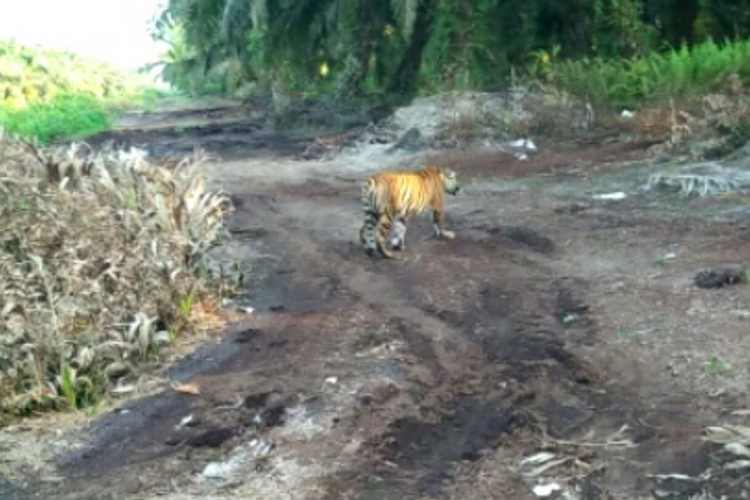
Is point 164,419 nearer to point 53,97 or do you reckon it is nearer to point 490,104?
point 490,104

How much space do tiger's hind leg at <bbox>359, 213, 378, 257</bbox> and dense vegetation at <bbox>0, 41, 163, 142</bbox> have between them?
1580 cm

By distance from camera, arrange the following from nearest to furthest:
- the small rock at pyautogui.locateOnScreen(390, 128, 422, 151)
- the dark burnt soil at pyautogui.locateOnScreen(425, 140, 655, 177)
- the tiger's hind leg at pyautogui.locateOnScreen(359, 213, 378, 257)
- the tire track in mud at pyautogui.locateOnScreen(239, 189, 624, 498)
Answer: the tire track in mud at pyautogui.locateOnScreen(239, 189, 624, 498)
the tiger's hind leg at pyautogui.locateOnScreen(359, 213, 378, 257)
the dark burnt soil at pyautogui.locateOnScreen(425, 140, 655, 177)
the small rock at pyautogui.locateOnScreen(390, 128, 422, 151)

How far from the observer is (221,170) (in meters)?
18.9

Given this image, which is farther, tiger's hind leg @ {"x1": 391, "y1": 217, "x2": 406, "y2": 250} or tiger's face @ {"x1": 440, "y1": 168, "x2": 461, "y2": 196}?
tiger's face @ {"x1": 440, "y1": 168, "x2": 461, "y2": 196}

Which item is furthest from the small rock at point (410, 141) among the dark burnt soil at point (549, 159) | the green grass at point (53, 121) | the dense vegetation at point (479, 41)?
the green grass at point (53, 121)

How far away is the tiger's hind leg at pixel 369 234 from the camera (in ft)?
34.7

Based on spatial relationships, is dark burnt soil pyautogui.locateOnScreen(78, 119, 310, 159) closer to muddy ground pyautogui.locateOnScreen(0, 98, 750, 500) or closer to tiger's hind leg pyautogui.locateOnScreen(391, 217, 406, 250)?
tiger's hind leg pyautogui.locateOnScreen(391, 217, 406, 250)

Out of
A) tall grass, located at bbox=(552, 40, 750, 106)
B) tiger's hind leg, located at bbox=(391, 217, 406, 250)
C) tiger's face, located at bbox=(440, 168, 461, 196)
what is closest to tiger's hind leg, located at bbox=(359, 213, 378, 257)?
tiger's hind leg, located at bbox=(391, 217, 406, 250)

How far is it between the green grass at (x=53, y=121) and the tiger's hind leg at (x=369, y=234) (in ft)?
51.7

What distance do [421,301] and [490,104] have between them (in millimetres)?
10533

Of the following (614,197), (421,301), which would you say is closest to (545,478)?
(421,301)

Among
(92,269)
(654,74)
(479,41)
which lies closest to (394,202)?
(92,269)

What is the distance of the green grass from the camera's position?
27.7 meters

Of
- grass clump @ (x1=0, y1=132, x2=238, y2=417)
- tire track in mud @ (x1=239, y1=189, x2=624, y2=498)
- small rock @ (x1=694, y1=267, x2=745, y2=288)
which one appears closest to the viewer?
tire track in mud @ (x1=239, y1=189, x2=624, y2=498)
